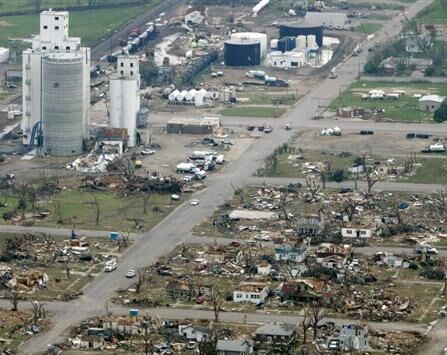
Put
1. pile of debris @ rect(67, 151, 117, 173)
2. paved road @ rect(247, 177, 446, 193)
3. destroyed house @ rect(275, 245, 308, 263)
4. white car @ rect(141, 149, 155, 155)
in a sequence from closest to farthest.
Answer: destroyed house @ rect(275, 245, 308, 263) → paved road @ rect(247, 177, 446, 193) → pile of debris @ rect(67, 151, 117, 173) → white car @ rect(141, 149, 155, 155)

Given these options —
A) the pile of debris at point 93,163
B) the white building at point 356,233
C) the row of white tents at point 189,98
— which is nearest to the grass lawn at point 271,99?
the row of white tents at point 189,98

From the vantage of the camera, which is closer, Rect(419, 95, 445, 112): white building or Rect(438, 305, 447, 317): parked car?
Rect(438, 305, 447, 317): parked car

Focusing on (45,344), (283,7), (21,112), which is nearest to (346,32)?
(283,7)

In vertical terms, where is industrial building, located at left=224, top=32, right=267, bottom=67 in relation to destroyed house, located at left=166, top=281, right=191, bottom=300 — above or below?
below

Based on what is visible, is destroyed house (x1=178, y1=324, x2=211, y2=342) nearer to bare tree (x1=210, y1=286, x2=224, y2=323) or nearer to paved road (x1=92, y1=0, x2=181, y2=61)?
bare tree (x1=210, y1=286, x2=224, y2=323)

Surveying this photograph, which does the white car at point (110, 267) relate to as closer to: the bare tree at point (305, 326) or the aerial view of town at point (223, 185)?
the aerial view of town at point (223, 185)

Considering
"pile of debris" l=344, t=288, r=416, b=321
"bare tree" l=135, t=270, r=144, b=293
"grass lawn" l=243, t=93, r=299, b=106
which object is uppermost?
"pile of debris" l=344, t=288, r=416, b=321

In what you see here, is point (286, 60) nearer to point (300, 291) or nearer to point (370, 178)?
point (370, 178)

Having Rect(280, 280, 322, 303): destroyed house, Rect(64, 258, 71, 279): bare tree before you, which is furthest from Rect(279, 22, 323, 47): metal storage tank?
Rect(280, 280, 322, 303): destroyed house
